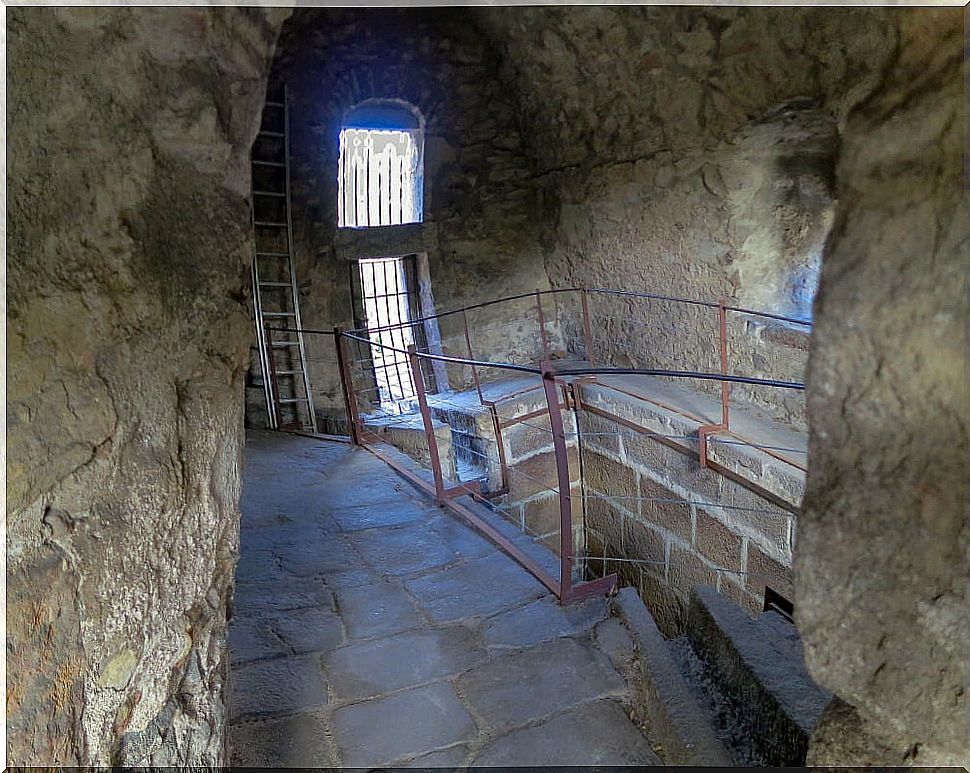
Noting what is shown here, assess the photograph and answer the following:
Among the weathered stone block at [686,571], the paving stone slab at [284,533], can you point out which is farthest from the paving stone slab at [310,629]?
the weathered stone block at [686,571]

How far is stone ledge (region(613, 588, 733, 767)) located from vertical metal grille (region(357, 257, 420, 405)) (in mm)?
4257

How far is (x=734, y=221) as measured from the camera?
4.66 m

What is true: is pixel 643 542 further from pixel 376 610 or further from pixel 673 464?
pixel 376 610

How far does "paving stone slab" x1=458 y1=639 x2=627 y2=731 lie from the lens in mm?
2088

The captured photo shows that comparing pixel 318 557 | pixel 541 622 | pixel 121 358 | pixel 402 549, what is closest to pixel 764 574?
pixel 541 622

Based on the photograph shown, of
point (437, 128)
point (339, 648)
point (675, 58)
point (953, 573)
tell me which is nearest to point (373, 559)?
point (339, 648)

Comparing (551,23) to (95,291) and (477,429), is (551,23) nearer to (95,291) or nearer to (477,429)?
(477,429)

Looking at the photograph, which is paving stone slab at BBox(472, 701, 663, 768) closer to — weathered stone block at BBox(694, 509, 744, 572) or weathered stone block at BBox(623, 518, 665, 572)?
weathered stone block at BBox(694, 509, 744, 572)

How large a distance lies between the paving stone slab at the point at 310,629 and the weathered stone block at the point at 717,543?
7.65 ft

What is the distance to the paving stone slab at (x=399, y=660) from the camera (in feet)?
7.27

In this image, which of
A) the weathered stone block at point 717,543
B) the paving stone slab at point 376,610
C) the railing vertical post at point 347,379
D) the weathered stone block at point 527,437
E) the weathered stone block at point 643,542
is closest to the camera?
the paving stone slab at point 376,610

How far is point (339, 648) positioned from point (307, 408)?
377cm

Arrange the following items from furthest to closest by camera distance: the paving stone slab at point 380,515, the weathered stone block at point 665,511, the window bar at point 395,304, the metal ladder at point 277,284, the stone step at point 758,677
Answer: the window bar at point 395,304 < the metal ladder at point 277,284 < the weathered stone block at point 665,511 < the paving stone slab at point 380,515 < the stone step at point 758,677

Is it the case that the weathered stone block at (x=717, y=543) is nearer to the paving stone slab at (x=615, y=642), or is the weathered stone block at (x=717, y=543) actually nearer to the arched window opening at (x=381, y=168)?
the paving stone slab at (x=615, y=642)
